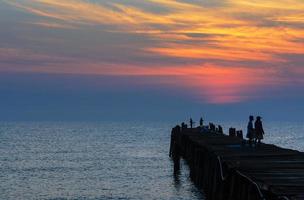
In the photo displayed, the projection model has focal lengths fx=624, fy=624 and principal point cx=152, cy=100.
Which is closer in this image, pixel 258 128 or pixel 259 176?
pixel 259 176

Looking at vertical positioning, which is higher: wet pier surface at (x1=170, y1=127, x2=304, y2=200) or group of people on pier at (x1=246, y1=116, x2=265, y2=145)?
group of people on pier at (x1=246, y1=116, x2=265, y2=145)

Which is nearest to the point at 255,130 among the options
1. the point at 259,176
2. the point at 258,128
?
the point at 258,128

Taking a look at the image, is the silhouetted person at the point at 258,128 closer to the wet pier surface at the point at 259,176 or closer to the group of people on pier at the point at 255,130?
the group of people on pier at the point at 255,130

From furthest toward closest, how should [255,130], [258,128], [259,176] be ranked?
[255,130], [258,128], [259,176]

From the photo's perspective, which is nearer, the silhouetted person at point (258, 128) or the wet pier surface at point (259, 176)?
the wet pier surface at point (259, 176)

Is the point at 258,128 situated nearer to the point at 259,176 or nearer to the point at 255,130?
the point at 255,130

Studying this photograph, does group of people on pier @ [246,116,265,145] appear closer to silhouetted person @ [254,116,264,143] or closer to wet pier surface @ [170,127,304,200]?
silhouetted person @ [254,116,264,143]

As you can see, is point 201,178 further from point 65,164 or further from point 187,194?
point 65,164

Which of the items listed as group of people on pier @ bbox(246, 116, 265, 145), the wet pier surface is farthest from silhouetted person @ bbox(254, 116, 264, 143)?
the wet pier surface

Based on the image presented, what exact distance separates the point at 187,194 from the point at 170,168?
64.7 ft

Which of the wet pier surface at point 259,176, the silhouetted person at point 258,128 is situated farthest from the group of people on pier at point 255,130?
the wet pier surface at point 259,176

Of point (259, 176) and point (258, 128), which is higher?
point (258, 128)

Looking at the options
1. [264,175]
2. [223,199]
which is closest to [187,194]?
[223,199]

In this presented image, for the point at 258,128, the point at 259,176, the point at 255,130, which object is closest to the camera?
the point at 259,176
